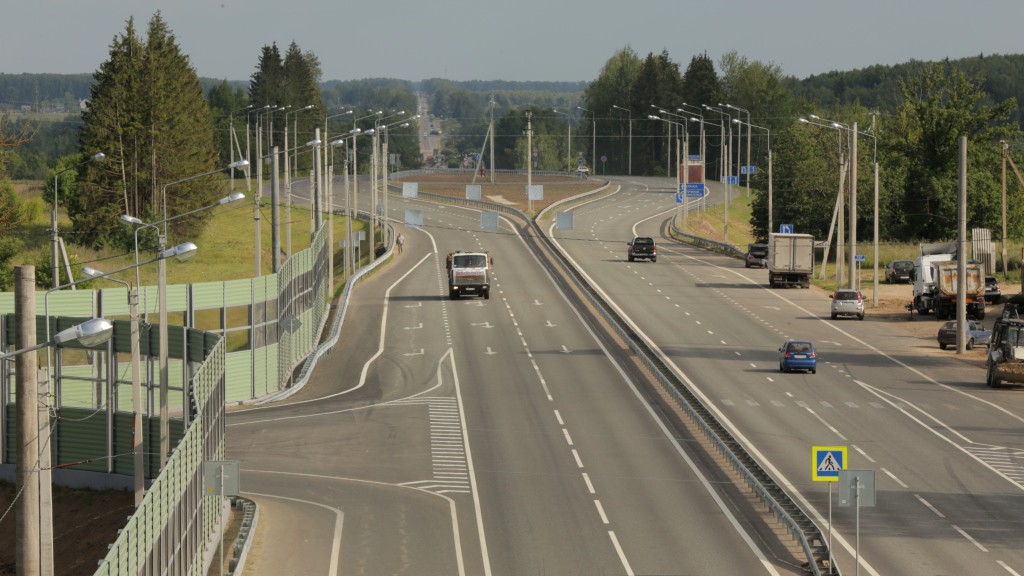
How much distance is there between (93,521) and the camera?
3588cm

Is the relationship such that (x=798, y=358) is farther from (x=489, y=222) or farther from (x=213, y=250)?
(x=489, y=222)

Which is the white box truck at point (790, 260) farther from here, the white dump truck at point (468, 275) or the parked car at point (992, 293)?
the white dump truck at point (468, 275)

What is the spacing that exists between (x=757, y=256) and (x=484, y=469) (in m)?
60.5

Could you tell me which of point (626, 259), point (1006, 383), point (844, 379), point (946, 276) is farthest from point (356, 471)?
point (626, 259)

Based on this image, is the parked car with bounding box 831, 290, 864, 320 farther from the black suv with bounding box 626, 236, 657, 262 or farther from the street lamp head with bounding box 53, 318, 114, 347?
the street lamp head with bounding box 53, 318, 114, 347

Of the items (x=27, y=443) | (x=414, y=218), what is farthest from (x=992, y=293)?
(x=27, y=443)

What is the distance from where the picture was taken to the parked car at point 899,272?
3775 inches

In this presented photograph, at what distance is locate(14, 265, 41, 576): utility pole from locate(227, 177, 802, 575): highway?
12.8 metres

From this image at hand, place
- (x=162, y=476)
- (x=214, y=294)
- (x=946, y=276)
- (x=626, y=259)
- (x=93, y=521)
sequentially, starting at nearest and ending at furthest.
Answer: (x=162, y=476) < (x=93, y=521) < (x=214, y=294) < (x=946, y=276) < (x=626, y=259)

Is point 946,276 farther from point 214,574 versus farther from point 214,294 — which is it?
point 214,574

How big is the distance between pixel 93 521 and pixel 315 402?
16.7 meters

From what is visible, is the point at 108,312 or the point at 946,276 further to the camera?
the point at 946,276

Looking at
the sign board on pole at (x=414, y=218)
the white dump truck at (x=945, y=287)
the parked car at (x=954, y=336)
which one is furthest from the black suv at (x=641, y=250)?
the parked car at (x=954, y=336)

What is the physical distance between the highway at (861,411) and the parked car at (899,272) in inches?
411
